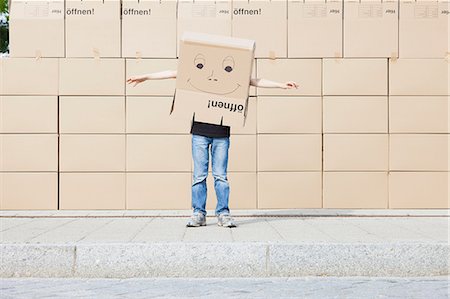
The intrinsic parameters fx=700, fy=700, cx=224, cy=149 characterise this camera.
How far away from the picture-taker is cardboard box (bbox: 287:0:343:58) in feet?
26.5

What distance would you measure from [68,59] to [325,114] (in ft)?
9.92

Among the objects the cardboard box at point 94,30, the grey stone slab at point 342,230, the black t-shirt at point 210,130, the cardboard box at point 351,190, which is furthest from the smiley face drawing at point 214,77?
the cardboard box at point 351,190

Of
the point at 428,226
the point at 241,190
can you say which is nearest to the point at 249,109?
the point at 241,190

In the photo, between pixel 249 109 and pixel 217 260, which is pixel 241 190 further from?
pixel 217 260

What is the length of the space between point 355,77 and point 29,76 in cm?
376

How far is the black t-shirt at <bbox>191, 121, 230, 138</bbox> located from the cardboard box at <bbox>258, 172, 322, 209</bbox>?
5.84 feet

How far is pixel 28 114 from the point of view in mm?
8016

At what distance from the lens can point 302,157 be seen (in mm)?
8031

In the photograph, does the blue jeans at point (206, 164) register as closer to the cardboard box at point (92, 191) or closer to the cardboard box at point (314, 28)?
the cardboard box at point (92, 191)

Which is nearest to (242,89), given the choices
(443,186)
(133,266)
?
(133,266)

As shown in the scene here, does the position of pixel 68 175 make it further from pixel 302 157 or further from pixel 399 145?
pixel 399 145

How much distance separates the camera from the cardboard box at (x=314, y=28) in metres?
8.09

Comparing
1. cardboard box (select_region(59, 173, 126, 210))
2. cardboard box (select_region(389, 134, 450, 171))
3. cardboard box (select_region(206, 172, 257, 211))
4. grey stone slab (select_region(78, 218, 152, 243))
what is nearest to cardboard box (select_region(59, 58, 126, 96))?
cardboard box (select_region(59, 173, 126, 210))

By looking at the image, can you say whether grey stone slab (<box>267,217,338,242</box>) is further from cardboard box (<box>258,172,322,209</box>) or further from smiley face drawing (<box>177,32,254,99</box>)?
smiley face drawing (<box>177,32,254,99</box>)
